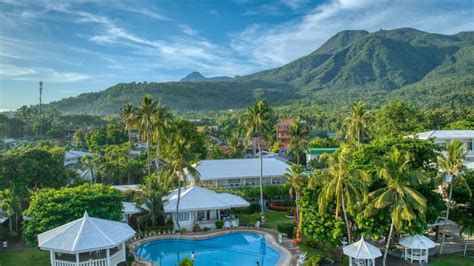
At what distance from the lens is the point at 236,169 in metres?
45.9

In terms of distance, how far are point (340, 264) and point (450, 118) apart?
6980 centimetres

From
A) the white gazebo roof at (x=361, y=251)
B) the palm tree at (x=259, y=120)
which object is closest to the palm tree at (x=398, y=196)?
the white gazebo roof at (x=361, y=251)

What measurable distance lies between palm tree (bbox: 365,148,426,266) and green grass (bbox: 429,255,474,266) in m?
4.77

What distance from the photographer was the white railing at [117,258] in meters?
23.0

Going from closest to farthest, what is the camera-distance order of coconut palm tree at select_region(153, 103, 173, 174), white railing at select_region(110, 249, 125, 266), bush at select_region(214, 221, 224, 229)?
white railing at select_region(110, 249, 125, 266)
bush at select_region(214, 221, 224, 229)
coconut palm tree at select_region(153, 103, 173, 174)

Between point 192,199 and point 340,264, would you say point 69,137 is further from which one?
point 340,264

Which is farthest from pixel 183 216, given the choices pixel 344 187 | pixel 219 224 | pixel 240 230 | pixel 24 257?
pixel 344 187

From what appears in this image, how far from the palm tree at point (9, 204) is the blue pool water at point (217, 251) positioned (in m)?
9.85

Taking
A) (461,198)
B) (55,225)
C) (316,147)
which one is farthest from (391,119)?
(55,225)

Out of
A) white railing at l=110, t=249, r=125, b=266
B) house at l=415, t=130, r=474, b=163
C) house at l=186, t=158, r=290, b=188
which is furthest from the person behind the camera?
house at l=415, t=130, r=474, b=163

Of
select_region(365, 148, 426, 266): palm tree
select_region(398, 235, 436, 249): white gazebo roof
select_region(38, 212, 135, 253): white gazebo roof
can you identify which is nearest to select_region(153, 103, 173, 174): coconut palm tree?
select_region(38, 212, 135, 253): white gazebo roof

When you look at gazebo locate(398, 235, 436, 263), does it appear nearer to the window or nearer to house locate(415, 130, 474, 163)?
the window

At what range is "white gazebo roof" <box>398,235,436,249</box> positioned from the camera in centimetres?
2548

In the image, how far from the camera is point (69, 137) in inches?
4311
